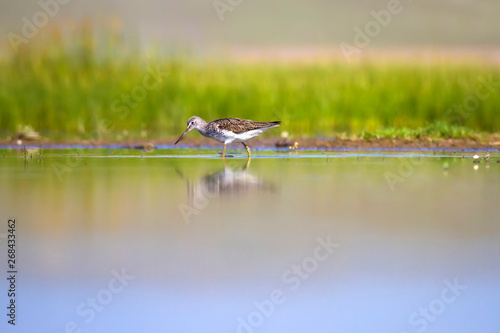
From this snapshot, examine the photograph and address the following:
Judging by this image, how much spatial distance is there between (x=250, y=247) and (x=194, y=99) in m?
12.4

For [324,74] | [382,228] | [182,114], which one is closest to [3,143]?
[182,114]

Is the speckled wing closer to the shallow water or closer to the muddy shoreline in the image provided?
the muddy shoreline

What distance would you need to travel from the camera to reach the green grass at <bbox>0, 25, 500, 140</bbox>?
1723 centimetres

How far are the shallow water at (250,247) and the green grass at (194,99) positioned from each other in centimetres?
698

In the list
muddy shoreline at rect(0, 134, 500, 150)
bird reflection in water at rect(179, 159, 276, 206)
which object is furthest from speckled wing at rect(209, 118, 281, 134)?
bird reflection in water at rect(179, 159, 276, 206)

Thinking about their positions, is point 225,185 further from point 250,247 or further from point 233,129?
point 233,129

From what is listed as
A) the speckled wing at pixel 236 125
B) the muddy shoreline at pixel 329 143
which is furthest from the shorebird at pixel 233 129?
the muddy shoreline at pixel 329 143

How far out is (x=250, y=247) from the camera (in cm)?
582

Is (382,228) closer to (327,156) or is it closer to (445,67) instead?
(327,156)

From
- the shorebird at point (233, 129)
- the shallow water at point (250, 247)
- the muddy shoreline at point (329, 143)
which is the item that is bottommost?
the shallow water at point (250, 247)

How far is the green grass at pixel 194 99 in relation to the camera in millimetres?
17234

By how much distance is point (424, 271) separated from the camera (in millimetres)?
5195

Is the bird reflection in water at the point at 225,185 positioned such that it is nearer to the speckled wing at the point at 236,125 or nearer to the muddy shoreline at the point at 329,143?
the speckled wing at the point at 236,125

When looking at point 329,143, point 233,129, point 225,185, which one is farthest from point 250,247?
point 329,143
